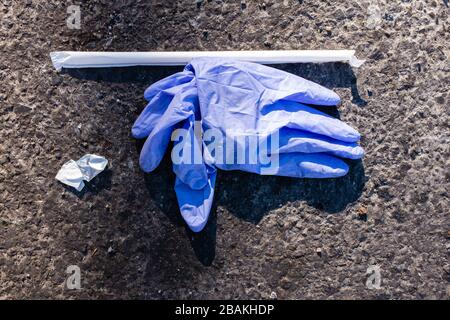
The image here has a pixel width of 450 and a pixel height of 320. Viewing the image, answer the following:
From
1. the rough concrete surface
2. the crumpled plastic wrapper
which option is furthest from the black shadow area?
the crumpled plastic wrapper

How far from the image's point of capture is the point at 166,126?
6.99 ft

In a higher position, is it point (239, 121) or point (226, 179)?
point (239, 121)

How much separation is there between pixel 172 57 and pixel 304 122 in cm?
60

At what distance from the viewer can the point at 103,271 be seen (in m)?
2.24

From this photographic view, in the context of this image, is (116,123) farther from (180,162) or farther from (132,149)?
(180,162)

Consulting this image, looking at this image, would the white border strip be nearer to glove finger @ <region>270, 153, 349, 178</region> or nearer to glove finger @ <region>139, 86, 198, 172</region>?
glove finger @ <region>139, 86, 198, 172</region>

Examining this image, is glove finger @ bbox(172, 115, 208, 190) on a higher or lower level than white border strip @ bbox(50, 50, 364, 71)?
lower

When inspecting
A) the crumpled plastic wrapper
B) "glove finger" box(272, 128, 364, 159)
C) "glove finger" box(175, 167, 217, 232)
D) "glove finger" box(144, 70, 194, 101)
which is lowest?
"glove finger" box(175, 167, 217, 232)

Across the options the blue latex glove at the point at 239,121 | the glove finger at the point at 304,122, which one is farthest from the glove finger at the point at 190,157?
the glove finger at the point at 304,122

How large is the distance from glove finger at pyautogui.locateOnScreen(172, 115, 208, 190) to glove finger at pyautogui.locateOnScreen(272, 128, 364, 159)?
0.31 metres

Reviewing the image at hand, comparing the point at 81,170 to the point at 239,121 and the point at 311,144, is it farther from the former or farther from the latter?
the point at 311,144

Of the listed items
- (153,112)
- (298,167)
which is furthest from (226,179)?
(153,112)

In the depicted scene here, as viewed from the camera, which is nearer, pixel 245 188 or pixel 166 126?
pixel 166 126

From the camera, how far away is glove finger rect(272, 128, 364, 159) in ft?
7.16
